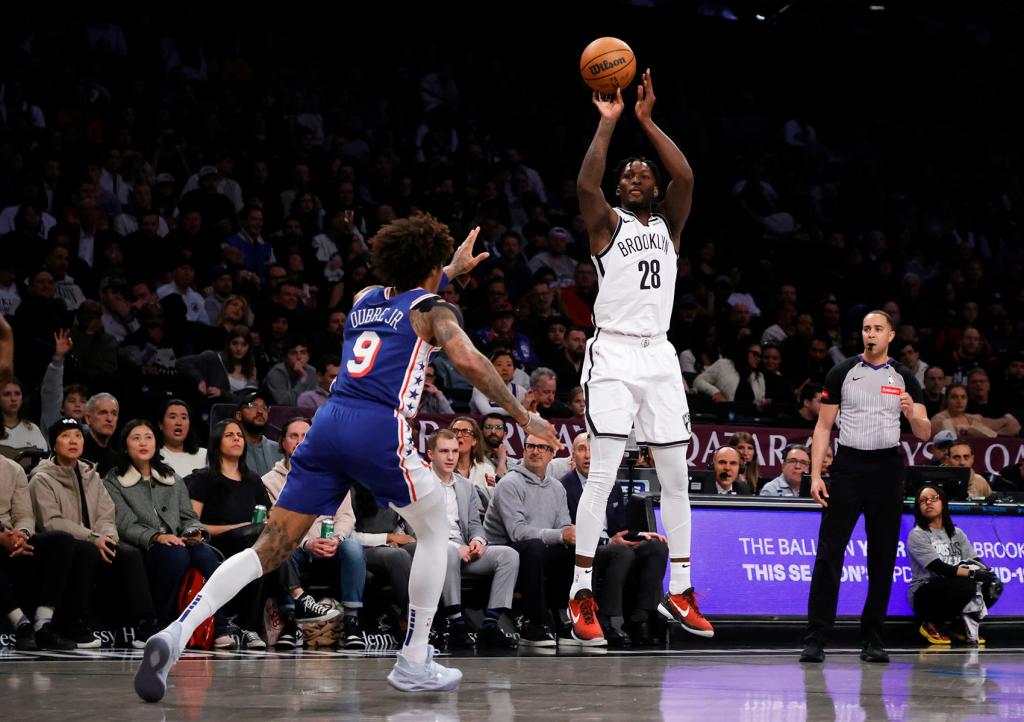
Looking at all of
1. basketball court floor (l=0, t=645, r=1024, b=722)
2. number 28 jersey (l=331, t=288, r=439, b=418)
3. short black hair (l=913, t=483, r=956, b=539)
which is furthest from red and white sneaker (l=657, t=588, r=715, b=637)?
short black hair (l=913, t=483, r=956, b=539)

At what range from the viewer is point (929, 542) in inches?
404

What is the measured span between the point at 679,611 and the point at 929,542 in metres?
3.41

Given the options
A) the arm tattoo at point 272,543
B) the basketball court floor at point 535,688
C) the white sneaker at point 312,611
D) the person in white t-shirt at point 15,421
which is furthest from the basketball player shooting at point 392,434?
the person in white t-shirt at point 15,421

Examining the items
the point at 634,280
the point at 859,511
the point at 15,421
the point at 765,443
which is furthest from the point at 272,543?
the point at 765,443

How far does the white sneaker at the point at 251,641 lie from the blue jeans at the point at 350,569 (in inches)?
21.4

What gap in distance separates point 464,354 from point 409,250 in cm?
67

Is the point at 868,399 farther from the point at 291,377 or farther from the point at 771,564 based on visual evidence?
the point at 291,377

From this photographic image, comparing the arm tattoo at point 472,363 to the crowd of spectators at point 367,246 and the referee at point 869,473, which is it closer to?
the referee at point 869,473

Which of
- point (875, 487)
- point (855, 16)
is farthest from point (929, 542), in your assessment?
point (855, 16)

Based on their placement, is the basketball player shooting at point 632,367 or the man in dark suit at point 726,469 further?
the man in dark suit at point 726,469

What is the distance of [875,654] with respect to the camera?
332 inches

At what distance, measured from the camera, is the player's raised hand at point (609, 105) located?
24.1ft

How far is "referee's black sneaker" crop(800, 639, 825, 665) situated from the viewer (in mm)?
8281

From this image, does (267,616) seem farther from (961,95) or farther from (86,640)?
(961,95)
